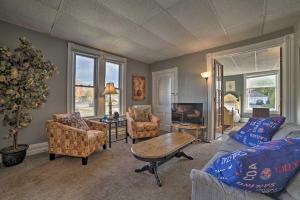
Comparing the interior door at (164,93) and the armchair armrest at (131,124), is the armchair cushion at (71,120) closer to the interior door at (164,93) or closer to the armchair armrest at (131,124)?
the armchair armrest at (131,124)

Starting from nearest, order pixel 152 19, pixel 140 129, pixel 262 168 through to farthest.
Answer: pixel 262 168, pixel 152 19, pixel 140 129

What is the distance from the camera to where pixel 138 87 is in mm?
5090

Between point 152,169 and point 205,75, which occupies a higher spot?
point 205,75

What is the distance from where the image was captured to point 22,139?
2836mm

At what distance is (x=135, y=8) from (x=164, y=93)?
3.12 m

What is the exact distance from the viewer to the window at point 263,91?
700 centimetres

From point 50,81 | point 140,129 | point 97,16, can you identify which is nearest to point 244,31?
point 97,16

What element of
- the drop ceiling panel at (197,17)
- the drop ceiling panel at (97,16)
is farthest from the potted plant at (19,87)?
the drop ceiling panel at (197,17)

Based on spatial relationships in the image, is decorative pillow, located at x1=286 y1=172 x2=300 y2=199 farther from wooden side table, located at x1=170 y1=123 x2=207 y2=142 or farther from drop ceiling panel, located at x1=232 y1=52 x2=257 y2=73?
drop ceiling panel, located at x1=232 y1=52 x2=257 y2=73

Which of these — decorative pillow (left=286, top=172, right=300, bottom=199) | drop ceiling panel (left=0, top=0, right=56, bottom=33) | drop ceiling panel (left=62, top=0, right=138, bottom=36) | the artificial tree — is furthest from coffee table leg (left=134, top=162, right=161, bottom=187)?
drop ceiling panel (left=0, top=0, right=56, bottom=33)

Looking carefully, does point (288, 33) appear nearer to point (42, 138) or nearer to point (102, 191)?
point (102, 191)

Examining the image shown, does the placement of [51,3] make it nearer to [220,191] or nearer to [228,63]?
[220,191]

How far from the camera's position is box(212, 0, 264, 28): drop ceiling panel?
2110 mm

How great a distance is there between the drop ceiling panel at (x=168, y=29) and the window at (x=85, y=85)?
6.28 feet
